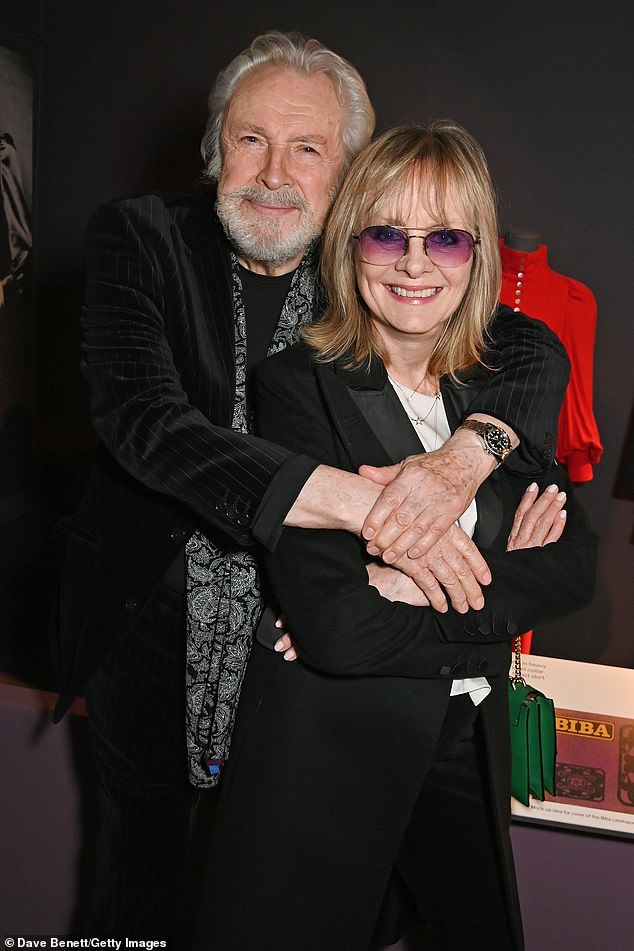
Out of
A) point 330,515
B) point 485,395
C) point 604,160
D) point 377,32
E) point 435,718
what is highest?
point 377,32

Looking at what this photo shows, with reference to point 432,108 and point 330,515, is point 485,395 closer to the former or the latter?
point 330,515

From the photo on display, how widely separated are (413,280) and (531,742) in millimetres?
1283

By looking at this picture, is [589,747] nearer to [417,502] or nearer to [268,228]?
[417,502]

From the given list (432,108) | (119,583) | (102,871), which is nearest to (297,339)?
(119,583)

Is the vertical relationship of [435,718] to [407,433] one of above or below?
below

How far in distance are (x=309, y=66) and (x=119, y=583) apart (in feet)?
3.98

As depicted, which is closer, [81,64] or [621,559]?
[81,64]

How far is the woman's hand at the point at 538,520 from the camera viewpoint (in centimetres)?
179

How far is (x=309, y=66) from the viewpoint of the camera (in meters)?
2.03

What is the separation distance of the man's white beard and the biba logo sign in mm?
1599

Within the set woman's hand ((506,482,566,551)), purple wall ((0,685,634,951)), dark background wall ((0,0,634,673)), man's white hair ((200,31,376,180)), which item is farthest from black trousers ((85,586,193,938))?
dark background wall ((0,0,634,673))

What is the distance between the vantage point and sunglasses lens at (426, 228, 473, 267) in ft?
5.46

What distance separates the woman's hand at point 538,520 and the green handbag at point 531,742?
0.69m

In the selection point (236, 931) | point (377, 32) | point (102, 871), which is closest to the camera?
point (236, 931)
